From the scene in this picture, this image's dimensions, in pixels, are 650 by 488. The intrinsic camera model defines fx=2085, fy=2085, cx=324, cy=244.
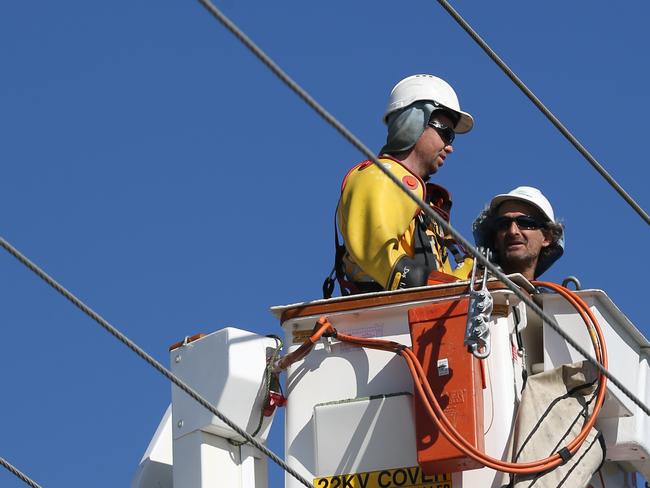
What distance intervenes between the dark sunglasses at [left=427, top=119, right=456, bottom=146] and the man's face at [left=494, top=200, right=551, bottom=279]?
583 mm

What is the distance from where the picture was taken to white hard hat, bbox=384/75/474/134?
10984 mm

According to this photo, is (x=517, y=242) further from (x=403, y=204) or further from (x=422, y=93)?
(x=403, y=204)

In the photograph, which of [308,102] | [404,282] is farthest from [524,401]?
[308,102]

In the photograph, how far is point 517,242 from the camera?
446 inches

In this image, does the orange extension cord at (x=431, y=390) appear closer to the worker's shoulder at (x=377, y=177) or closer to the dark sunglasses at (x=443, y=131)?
the worker's shoulder at (x=377, y=177)

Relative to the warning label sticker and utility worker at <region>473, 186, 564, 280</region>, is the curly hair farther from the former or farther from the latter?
the warning label sticker

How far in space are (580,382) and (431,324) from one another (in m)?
0.75

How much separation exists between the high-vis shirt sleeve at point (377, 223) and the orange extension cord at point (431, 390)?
0.57 meters

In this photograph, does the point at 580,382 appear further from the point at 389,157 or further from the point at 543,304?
the point at 389,157

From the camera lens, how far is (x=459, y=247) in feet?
35.7

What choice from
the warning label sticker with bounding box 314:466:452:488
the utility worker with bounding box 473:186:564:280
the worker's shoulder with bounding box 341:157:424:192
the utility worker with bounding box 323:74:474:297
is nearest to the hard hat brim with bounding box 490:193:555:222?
the utility worker with bounding box 473:186:564:280

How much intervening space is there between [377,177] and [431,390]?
144cm

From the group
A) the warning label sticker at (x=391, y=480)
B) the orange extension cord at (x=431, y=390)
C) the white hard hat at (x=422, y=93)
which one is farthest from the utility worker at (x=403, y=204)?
the warning label sticker at (x=391, y=480)

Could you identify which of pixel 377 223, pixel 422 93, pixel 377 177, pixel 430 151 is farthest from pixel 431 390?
pixel 422 93
